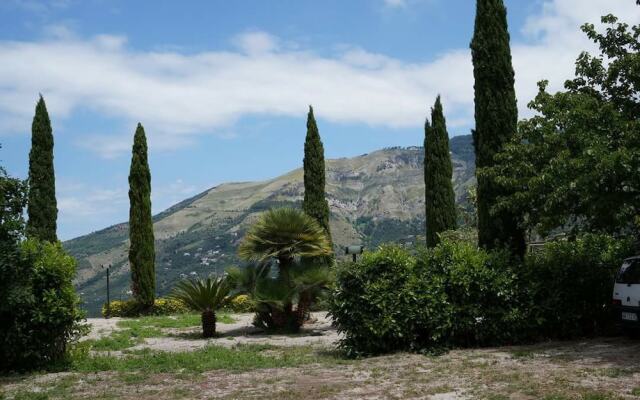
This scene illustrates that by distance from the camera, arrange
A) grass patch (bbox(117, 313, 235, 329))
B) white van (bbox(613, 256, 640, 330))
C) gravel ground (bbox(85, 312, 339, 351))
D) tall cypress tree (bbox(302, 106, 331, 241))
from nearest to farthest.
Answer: white van (bbox(613, 256, 640, 330)), gravel ground (bbox(85, 312, 339, 351)), grass patch (bbox(117, 313, 235, 329)), tall cypress tree (bbox(302, 106, 331, 241))

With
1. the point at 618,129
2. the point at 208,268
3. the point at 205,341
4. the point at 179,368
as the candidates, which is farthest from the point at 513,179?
the point at 208,268

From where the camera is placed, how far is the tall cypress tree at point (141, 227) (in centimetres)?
2822

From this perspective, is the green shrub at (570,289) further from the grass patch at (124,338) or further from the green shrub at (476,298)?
the grass patch at (124,338)

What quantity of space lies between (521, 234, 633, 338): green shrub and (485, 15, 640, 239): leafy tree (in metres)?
0.56

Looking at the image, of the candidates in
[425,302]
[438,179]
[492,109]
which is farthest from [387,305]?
[438,179]

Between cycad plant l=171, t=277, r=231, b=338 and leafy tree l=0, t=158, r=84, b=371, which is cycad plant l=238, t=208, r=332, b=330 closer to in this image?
cycad plant l=171, t=277, r=231, b=338

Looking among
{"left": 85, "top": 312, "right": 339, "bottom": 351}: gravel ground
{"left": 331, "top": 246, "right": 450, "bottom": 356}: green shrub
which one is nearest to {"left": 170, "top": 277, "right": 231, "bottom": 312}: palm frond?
{"left": 85, "top": 312, "right": 339, "bottom": 351}: gravel ground

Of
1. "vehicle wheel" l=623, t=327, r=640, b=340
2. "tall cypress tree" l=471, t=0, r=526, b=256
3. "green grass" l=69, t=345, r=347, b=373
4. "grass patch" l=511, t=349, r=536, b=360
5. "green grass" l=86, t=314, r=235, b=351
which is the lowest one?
"green grass" l=86, t=314, r=235, b=351

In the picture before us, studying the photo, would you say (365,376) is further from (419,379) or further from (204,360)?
(204,360)

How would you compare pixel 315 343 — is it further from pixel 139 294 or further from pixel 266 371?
pixel 139 294

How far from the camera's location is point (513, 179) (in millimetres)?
12141

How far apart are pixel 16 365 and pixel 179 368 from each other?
2809mm

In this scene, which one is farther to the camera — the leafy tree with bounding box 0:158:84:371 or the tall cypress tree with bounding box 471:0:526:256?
the tall cypress tree with bounding box 471:0:526:256

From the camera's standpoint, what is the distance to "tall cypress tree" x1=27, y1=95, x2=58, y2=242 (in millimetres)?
27844
